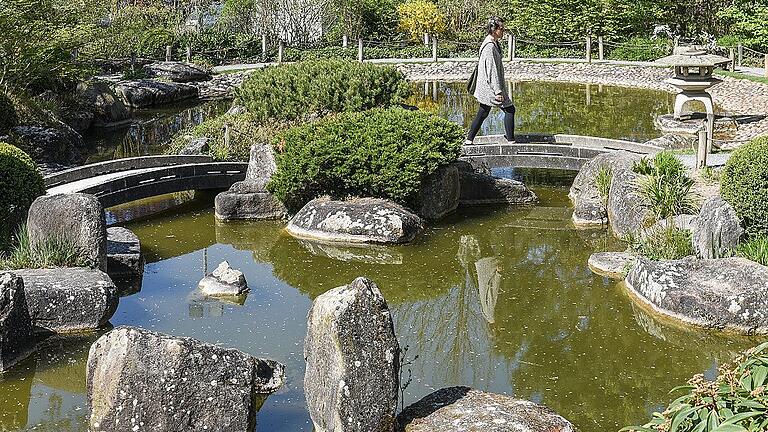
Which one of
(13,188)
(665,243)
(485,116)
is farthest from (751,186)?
(13,188)

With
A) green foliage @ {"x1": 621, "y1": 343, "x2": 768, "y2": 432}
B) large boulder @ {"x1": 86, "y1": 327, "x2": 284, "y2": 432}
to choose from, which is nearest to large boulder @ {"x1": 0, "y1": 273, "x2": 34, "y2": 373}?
large boulder @ {"x1": 86, "y1": 327, "x2": 284, "y2": 432}

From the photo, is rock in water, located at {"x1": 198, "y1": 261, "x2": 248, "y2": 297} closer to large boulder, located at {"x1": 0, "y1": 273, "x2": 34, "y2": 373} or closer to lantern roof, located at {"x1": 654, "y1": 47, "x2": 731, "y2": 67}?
large boulder, located at {"x1": 0, "y1": 273, "x2": 34, "y2": 373}

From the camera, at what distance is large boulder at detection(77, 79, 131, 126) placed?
985 inches

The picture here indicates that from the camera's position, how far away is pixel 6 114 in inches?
788

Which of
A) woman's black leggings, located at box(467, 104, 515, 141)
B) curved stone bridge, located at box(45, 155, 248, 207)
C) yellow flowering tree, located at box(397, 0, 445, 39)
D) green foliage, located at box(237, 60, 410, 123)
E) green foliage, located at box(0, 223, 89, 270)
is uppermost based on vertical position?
yellow flowering tree, located at box(397, 0, 445, 39)

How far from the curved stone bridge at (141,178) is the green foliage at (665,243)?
6.85 meters

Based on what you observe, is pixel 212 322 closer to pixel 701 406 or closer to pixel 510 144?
pixel 701 406

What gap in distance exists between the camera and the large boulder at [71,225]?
1028 cm

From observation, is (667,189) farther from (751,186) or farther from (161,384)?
(161,384)

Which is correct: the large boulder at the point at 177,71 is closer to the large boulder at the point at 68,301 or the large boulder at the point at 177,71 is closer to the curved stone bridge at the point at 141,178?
the curved stone bridge at the point at 141,178

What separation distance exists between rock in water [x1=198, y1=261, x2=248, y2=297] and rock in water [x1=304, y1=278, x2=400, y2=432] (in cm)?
397

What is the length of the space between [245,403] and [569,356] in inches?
134

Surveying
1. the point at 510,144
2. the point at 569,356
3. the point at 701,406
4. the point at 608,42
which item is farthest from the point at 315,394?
the point at 608,42

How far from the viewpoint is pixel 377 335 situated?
6.79 m
